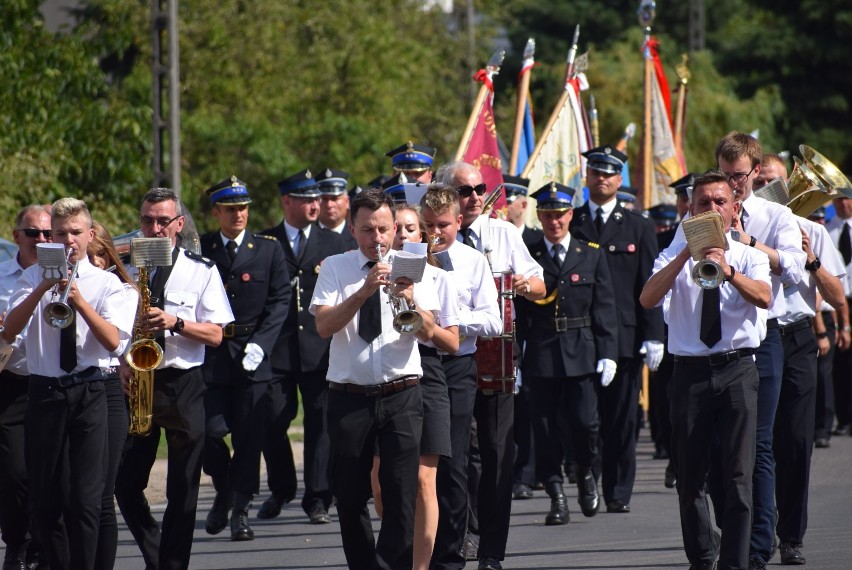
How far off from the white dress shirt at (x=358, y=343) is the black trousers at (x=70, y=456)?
1.14 meters

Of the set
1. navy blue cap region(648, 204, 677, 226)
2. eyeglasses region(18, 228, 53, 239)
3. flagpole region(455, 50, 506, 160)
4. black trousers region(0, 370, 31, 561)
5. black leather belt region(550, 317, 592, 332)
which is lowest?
black trousers region(0, 370, 31, 561)

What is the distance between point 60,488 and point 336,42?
2394cm

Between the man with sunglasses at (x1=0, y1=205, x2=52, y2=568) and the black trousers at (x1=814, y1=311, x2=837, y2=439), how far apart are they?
8.39 meters

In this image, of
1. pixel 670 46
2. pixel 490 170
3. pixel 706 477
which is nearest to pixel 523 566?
pixel 706 477

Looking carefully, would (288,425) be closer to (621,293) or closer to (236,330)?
(236,330)

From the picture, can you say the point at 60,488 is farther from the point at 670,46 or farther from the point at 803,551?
the point at 670,46

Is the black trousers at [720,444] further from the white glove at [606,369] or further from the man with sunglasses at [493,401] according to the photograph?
the white glove at [606,369]

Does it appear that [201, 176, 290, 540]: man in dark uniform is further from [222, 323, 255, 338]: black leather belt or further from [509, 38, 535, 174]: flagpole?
[509, 38, 535, 174]: flagpole

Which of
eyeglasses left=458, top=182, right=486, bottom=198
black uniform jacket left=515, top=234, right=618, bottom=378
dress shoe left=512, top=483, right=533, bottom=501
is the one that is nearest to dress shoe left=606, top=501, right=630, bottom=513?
black uniform jacket left=515, top=234, right=618, bottom=378

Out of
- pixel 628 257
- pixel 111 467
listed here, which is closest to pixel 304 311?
pixel 628 257

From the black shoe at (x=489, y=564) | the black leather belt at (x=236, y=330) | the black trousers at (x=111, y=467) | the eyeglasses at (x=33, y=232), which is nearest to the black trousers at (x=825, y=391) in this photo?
the black leather belt at (x=236, y=330)

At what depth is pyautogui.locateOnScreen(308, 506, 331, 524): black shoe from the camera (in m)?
10.8

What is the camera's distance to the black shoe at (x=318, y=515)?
10.8 metres

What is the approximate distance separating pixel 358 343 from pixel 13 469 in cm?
243
